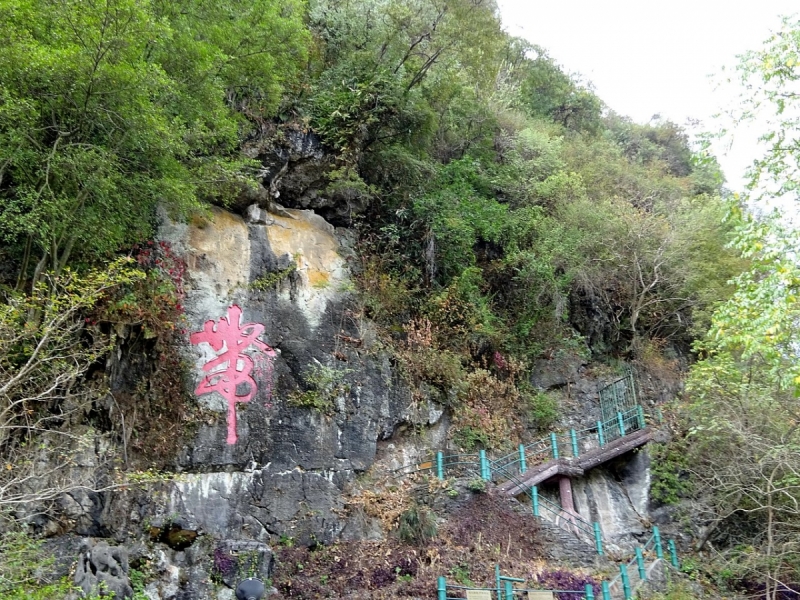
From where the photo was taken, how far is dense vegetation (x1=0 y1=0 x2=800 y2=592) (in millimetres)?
6543

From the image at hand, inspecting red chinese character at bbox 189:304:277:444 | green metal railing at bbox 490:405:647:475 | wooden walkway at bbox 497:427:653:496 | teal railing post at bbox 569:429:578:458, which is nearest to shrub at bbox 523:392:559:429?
green metal railing at bbox 490:405:647:475

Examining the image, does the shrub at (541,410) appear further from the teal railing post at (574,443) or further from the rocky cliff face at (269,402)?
the rocky cliff face at (269,402)

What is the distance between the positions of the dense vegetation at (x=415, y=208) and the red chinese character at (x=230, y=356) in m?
0.63

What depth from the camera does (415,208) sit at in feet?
40.2

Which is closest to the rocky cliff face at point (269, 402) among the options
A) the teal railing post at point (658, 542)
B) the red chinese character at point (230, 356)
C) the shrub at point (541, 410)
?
the red chinese character at point (230, 356)

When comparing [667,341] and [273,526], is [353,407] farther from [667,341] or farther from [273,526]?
[667,341]

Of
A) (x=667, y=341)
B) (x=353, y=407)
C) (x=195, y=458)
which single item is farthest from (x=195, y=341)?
(x=667, y=341)

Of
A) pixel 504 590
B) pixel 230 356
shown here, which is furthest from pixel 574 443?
pixel 230 356

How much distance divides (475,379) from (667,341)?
6.82 meters

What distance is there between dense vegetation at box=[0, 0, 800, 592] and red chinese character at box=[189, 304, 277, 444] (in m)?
0.63

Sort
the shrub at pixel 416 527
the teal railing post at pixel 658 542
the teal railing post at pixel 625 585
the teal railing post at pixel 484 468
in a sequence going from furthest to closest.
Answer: the teal railing post at pixel 658 542 < the teal railing post at pixel 484 468 < the shrub at pixel 416 527 < the teal railing post at pixel 625 585

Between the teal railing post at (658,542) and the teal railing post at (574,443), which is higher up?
the teal railing post at (574,443)

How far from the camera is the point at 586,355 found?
1410 cm

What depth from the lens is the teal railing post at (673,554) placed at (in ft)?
32.8
